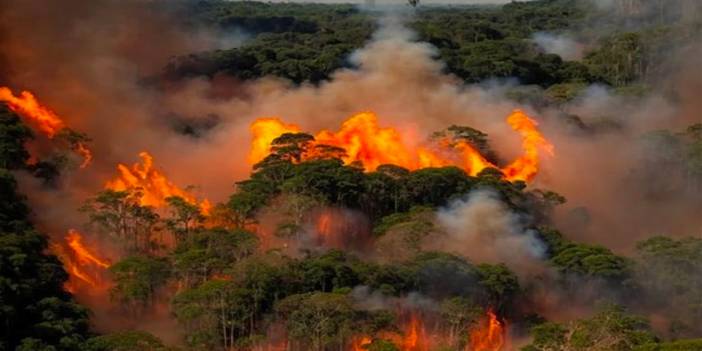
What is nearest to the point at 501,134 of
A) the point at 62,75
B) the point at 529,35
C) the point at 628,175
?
the point at 628,175

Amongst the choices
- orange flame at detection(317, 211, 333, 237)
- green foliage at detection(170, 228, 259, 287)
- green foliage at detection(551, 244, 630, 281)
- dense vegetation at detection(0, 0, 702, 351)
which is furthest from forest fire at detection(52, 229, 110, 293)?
green foliage at detection(551, 244, 630, 281)

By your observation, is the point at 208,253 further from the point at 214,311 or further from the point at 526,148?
the point at 526,148

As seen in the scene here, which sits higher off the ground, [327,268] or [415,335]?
[327,268]

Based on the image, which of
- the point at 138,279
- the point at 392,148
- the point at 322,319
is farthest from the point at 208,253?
the point at 392,148

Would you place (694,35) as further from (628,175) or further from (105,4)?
(105,4)

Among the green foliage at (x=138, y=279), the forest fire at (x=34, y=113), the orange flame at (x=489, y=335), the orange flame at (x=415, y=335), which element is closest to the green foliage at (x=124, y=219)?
the green foliage at (x=138, y=279)

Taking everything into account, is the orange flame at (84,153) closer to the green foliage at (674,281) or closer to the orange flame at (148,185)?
the orange flame at (148,185)
